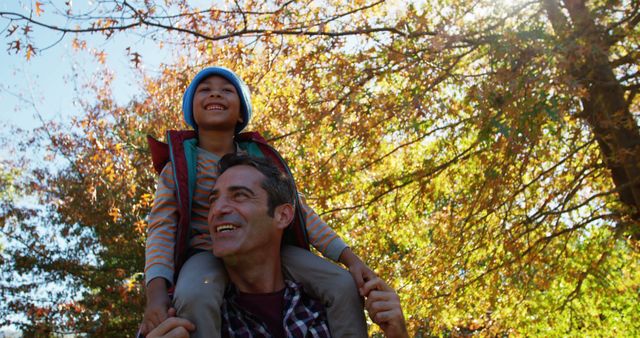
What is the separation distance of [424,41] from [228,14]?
2.43m

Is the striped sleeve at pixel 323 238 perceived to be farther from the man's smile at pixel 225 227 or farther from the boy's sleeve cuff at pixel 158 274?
the boy's sleeve cuff at pixel 158 274

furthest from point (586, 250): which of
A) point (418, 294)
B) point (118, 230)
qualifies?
point (118, 230)

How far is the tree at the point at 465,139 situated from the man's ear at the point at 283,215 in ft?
9.23

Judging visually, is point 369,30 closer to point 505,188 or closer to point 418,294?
point 505,188

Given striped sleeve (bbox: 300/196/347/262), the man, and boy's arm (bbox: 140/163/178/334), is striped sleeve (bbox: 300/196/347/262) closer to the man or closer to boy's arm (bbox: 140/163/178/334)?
the man

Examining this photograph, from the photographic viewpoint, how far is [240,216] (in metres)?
2.68

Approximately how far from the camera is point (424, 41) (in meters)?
7.11

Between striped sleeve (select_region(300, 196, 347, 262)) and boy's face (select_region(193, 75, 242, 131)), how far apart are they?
0.58 meters

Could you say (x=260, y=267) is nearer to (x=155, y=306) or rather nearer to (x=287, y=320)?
(x=287, y=320)

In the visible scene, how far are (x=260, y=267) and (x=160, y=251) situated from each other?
45 cm

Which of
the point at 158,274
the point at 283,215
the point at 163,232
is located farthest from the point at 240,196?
the point at 158,274

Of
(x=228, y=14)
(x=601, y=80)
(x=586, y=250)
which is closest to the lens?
(x=601, y=80)

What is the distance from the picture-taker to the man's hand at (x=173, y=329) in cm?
→ 222

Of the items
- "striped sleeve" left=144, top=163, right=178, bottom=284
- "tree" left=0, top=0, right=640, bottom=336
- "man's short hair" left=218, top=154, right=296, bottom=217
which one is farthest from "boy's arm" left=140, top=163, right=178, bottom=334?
"tree" left=0, top=0, right=640, bottom=336
